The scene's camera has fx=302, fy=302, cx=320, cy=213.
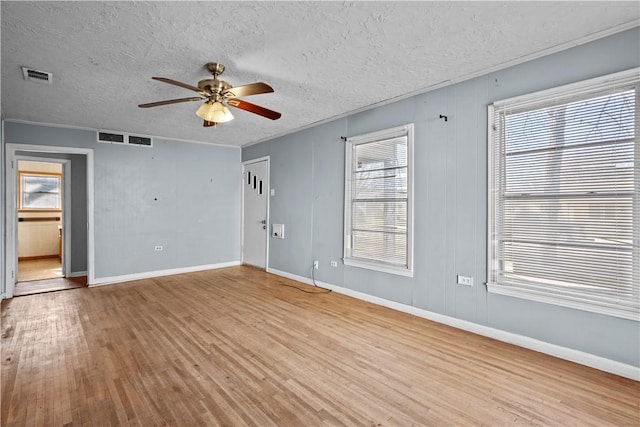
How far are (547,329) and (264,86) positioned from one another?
330cm

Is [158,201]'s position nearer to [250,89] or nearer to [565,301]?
[250,89]

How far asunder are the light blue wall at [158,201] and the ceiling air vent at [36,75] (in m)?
2.25

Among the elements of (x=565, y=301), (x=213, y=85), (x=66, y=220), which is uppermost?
(x=213, y=85)

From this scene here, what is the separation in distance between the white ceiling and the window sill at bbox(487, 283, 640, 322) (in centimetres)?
217

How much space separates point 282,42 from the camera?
2553 mm

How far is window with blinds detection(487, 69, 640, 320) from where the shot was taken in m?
2.35

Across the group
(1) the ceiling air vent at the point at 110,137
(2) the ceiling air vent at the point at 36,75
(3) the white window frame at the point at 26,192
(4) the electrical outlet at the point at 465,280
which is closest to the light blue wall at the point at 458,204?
(4) the electrical outlet at the point at 465,280

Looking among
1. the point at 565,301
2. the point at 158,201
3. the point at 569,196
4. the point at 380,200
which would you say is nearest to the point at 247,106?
the point at 380,200

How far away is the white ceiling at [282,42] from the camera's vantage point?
214 centimetres

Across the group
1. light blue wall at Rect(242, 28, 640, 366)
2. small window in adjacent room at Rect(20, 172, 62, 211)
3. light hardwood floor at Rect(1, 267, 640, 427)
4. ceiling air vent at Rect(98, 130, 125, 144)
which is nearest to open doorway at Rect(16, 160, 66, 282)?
small window in adjacent room at Rect(20, 172, 62, 211)

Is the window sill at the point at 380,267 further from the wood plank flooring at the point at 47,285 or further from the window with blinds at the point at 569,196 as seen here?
the wood plank flooring at the point at 47,285

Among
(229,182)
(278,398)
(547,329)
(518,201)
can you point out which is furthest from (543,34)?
(229,182)

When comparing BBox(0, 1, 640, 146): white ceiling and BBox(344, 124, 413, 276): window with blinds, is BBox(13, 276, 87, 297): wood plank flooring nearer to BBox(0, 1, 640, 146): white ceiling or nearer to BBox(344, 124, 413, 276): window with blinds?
BBox(0, 1, 640, 146): white ceiling

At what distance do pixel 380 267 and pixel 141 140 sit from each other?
16.3 ft
